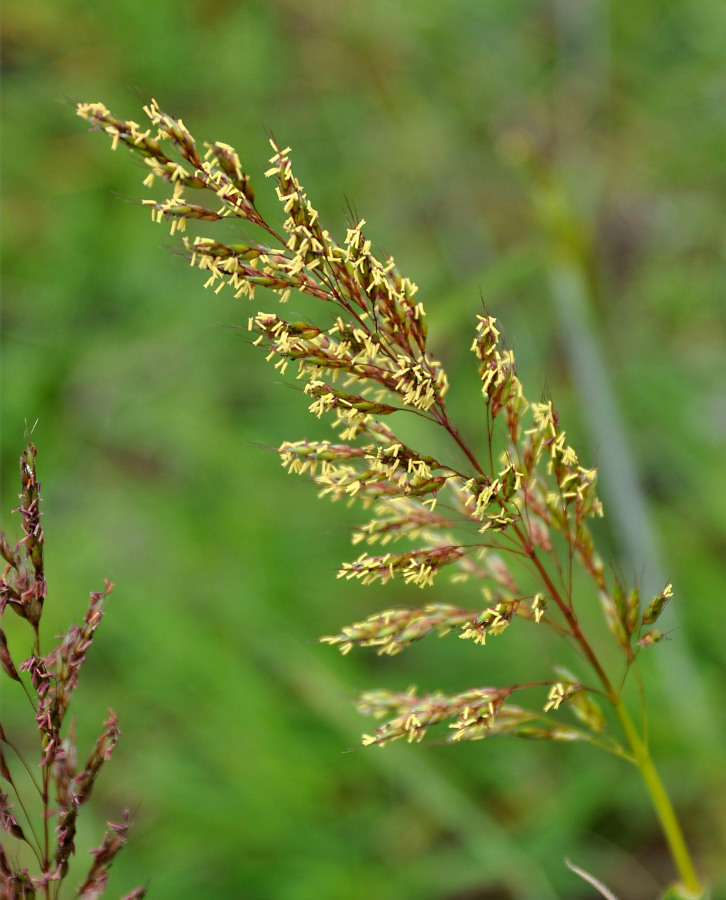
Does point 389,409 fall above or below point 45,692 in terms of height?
above

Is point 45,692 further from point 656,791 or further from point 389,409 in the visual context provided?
point 656,791

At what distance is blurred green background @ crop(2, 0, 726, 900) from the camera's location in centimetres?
232

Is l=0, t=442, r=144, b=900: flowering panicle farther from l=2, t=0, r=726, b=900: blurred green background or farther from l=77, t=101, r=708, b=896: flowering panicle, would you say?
l=2, t=0, r=726, b=900: blurred green background

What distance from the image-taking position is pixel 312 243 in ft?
2.91

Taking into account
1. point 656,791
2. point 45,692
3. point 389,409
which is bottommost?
point 656,791

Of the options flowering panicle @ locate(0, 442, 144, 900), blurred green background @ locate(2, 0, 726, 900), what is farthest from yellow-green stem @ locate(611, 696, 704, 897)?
blurred green background @ locate(2, 0, 726, 900)

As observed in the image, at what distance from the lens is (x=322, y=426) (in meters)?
3.01

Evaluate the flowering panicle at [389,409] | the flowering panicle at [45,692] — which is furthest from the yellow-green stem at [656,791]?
the flowering panicle at [45,692]

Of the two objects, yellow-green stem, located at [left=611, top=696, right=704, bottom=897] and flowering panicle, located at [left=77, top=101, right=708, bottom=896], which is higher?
flowering panicle, located at [left=77, top=101, right=708, bottom=896]

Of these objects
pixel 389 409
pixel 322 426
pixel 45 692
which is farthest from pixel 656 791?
pixel 322 426

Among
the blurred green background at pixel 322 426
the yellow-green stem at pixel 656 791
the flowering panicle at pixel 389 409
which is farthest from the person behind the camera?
the blurred green background at pixel 322 426

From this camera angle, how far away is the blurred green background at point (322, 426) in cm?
232

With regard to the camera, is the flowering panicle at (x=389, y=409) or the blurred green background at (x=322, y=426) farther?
the blurred green background at (x=322, y=426)

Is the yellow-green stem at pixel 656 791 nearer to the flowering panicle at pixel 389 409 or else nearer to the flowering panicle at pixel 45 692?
the flowering panicle at pixel 389 409
